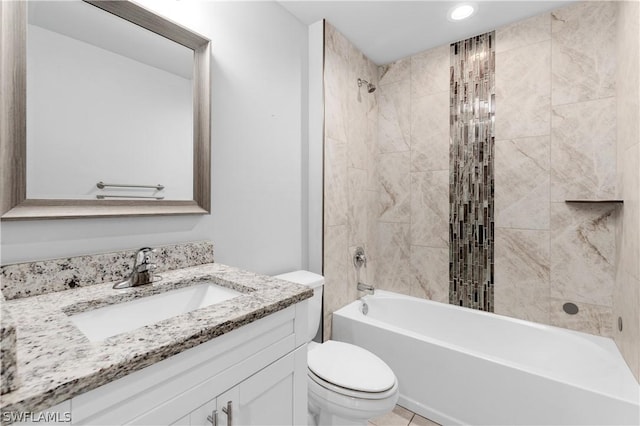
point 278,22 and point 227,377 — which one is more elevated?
point 278,22

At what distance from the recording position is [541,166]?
1.89 meters

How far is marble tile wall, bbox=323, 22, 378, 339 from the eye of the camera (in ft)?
6.49

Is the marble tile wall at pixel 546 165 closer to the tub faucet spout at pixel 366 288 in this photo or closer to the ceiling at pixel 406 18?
the ceiling at pixel 406 18

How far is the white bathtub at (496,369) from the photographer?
1290mm

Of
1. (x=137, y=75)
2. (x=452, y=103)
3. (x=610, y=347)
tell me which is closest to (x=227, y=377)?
(x=137, y=75)

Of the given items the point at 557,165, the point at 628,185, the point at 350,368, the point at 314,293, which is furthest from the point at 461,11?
the point at 350,368

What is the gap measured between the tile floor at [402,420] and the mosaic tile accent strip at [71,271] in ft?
4.82

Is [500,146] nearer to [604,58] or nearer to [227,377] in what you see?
[604,58]

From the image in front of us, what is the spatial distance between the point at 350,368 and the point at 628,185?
169 cm

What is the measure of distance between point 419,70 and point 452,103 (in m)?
0.42

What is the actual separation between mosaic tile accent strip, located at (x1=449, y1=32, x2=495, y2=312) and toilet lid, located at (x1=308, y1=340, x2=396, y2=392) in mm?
1094

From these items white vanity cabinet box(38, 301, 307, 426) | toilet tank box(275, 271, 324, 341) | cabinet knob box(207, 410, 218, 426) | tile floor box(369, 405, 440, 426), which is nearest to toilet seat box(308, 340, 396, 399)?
toilet tank box(275, 271, 324, 341)

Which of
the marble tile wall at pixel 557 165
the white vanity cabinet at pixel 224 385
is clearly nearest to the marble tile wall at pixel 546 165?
the marble tile wall at pixel 557 165

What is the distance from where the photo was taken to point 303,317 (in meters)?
0.99
